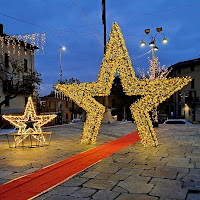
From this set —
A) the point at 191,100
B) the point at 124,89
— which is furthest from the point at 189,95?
the point at 124,89

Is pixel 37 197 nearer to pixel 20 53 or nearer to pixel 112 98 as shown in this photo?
pixel 20 53

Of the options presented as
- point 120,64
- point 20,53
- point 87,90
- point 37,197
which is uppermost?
point 20,53

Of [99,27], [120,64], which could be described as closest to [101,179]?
[120,64]

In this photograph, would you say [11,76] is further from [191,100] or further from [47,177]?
[191,100]

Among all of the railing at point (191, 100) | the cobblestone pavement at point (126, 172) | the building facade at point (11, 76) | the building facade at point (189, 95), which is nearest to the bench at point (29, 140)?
the cobblestone pavement at point (126, 172)

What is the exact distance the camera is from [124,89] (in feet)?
29.0

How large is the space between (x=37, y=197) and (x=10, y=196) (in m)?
0.47

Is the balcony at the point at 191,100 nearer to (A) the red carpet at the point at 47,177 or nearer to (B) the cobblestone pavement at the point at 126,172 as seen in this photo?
(B) the cobblestone pavement at the point at 126,172

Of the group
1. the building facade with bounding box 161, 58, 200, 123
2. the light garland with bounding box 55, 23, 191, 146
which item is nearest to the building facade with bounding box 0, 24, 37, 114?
the light garland with bounding box 55, 23, 191, 146

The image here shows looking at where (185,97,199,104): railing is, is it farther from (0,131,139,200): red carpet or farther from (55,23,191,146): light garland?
(0,131,139,200): red carpet

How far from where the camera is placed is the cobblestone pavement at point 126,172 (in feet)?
13.3

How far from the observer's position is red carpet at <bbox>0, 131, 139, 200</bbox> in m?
4.12

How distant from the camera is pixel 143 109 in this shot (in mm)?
8539

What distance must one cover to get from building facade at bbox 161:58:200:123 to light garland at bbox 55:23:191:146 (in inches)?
1145
